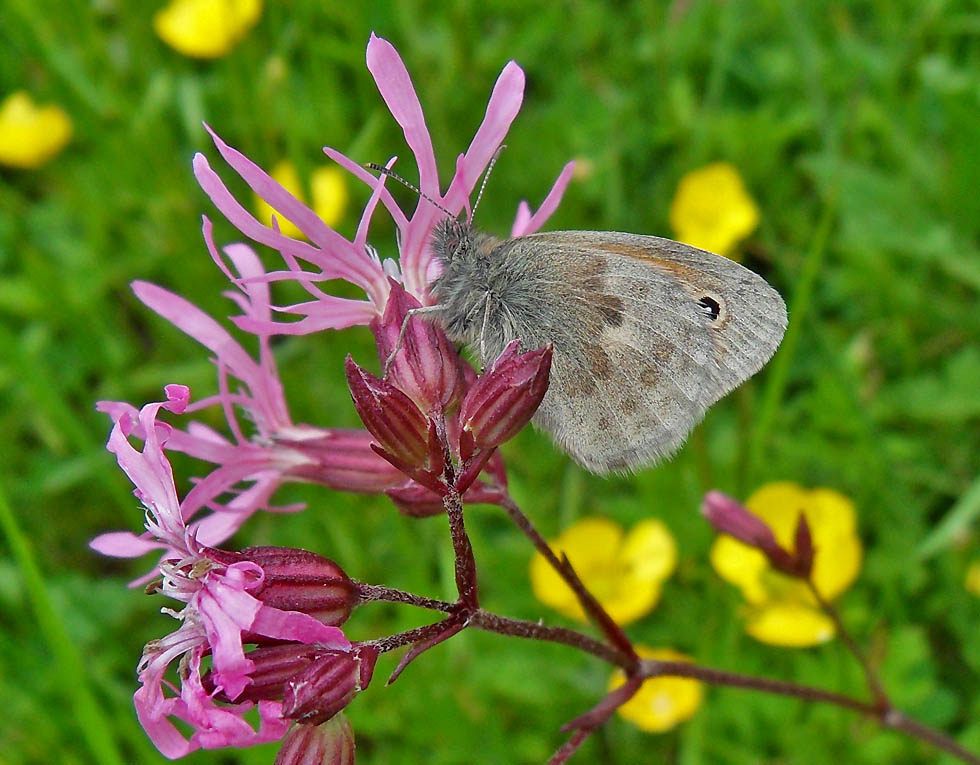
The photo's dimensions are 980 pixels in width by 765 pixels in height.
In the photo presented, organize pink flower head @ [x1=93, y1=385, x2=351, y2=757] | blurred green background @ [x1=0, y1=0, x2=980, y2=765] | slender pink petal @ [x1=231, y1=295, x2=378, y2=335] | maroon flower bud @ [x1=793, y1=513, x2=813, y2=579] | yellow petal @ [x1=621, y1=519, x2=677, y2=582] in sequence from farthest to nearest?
1. yellow petal @ [x1=621, y1=519, x2=677, y2=582]
2. blurred green background @ [x1=0, y1=0, x2=980, y2=765]
3. maroon flower bud @ [x1=793, y1=513, x2=813, y2=579]
4. slender pink petal @ [x1=231, y1=295, x2=378, y2=335]
5. pink flower head @ [x1=93, y1=385, x2=351, y2=757]

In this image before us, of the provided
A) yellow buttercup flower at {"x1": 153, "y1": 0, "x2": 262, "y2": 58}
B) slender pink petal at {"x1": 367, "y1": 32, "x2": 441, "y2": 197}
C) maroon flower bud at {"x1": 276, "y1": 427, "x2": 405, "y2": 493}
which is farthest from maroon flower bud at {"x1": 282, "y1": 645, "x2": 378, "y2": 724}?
yellow buttercup flower at {"x1": 153, "y1": 0, "x2": 262, "y2": 58}

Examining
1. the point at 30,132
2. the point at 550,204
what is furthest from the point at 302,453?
the point at 30,132

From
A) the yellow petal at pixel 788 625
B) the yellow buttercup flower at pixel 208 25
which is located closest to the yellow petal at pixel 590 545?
the yellow petal at pixel 788 625

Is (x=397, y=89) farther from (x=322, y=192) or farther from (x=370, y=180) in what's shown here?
(x=322, y=192)

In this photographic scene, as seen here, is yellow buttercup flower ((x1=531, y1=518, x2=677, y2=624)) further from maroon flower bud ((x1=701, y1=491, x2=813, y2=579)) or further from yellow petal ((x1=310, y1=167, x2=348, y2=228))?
yellow petal ((x1=310, y1=167, x2=348, y2=228))

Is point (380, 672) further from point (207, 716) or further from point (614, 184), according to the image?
point (614, 184)

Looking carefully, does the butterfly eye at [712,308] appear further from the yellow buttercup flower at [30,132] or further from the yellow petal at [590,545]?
the yellow buttercup flower at [30,132]

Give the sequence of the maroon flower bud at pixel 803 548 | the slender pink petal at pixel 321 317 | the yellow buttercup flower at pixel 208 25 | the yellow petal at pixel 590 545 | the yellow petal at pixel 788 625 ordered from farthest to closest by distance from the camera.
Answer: the yellow buttercup flower at pixel 208 25 < the yellow petal at pixel 590 545 < the yellow petal at pixel 788 625 < the maroon flower bud at pixel 803 548 < the slender pink petal at pixel 321 317
